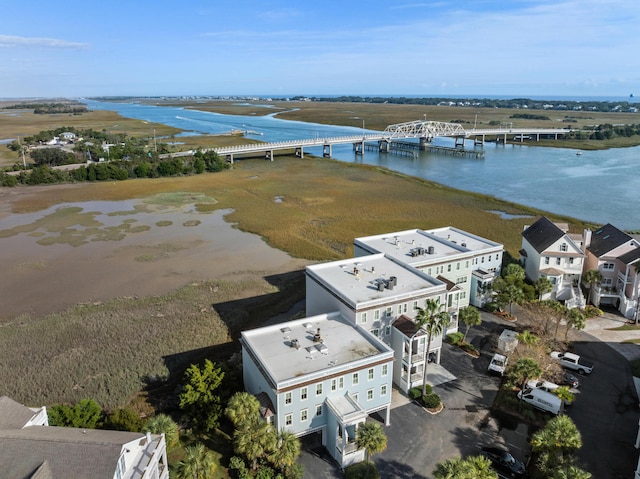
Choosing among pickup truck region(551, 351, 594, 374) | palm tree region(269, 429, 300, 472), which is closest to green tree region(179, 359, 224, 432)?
palm tree region(269, 429, 300, 472)

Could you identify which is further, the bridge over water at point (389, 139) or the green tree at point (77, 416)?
the bridge over water at point (389, 139)

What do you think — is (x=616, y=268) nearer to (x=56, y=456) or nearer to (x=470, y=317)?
(x=470, y=317)

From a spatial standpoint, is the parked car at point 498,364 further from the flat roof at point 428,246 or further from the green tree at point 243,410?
the green tree at point 243,410

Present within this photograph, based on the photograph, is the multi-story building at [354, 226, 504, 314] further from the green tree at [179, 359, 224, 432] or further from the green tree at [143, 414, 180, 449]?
the green tree at [143, 414, 180, 449]

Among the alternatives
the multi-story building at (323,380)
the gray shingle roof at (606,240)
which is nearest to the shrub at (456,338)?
the multi-story building at (323,380)

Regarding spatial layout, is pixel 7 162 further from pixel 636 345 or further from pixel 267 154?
pixel 636 345

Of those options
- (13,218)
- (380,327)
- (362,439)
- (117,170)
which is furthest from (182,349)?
(117,170)
